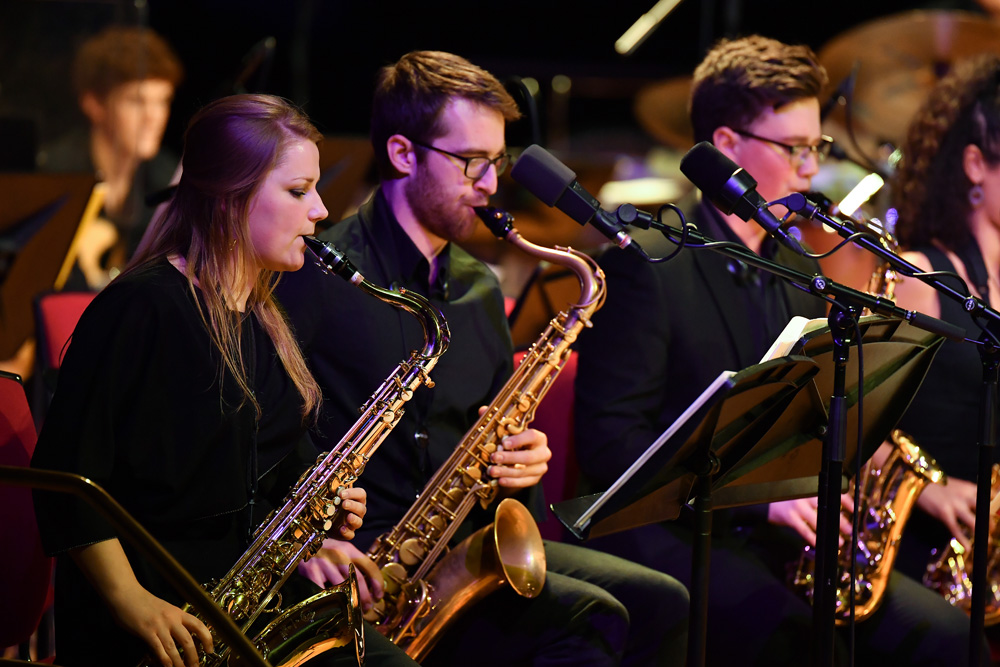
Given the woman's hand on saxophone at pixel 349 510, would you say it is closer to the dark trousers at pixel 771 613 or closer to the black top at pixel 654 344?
the black top at pixel 654 344

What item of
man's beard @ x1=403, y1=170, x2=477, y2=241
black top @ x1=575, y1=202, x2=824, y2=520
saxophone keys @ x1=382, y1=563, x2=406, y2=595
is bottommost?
saxophone keys @ x1=382, y1=563, x2=406, y2=595

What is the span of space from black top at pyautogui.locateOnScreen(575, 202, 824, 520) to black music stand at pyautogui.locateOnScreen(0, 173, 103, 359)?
1828 mm

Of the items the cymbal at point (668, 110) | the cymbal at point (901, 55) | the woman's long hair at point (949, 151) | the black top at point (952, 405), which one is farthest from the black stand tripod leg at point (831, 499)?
the cymbal at point (668, 110)

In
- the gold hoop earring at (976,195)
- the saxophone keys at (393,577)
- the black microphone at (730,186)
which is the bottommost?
the saxophone keys at (393,577)

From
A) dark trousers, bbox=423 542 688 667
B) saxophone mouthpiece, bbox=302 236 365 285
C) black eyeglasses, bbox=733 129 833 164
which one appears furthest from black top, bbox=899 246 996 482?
saxophone mouthpiece, bbox=302 236 365 285

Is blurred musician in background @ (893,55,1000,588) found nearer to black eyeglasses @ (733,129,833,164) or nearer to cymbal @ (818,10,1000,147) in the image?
black eyeglasses @ (733,129,833,164)

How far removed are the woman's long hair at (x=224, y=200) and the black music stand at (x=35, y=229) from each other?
138 cm

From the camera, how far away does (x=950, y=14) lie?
4.46m

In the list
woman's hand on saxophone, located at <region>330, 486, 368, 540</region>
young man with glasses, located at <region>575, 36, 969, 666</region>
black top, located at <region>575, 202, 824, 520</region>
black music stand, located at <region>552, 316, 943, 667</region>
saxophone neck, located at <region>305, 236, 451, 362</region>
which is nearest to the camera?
black music stand, located at <region>552, 316, 943, 667</region>

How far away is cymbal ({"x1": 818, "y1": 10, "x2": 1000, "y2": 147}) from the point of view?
4426 mm

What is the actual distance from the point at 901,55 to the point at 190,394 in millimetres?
3748

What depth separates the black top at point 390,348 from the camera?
106 inches

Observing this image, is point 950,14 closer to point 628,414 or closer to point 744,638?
point 628,414

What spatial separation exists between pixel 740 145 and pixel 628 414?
0.95 m
